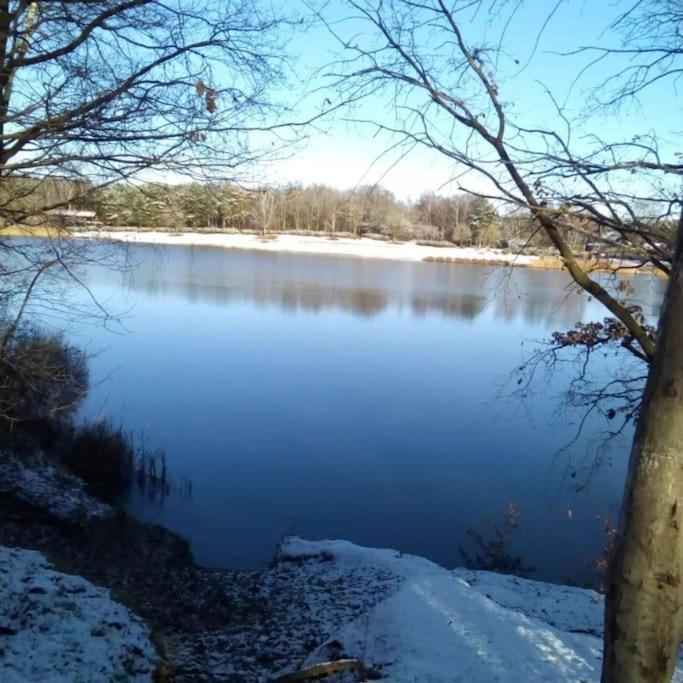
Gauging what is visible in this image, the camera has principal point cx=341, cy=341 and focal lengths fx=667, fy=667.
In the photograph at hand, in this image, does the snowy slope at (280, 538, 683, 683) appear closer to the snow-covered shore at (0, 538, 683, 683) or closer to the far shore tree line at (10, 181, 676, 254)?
the snow-covered shore at (0, 538, 683, 683)

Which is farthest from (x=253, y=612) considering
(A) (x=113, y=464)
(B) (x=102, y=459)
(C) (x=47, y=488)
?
(B) (x=102, y=459)

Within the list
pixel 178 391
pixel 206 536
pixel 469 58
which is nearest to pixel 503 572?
pixel 206 536

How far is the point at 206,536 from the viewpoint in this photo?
9.23 meters

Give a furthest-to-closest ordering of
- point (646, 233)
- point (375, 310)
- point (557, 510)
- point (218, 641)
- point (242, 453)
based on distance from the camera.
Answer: point (375, 310)
point (242, 453)
point (557, 510)
point (218, 641)
point (646, 233)

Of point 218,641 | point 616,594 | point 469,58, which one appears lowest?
point 218,641

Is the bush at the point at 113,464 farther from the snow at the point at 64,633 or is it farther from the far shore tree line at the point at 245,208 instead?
the far shore tree line at the point at 245,208

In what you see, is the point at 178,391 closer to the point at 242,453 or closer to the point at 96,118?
the point at 242,453

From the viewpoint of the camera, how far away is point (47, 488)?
8.95 meters

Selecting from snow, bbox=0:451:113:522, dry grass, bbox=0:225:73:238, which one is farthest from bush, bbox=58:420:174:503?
dry grass, bbox=0:225:73:238

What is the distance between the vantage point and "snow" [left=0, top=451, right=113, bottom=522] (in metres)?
8.40

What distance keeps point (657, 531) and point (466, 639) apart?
9.47 feet

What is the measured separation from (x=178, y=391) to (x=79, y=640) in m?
11.2

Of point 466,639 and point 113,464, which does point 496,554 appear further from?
point 113,464

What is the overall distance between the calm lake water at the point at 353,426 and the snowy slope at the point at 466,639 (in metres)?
2.24
